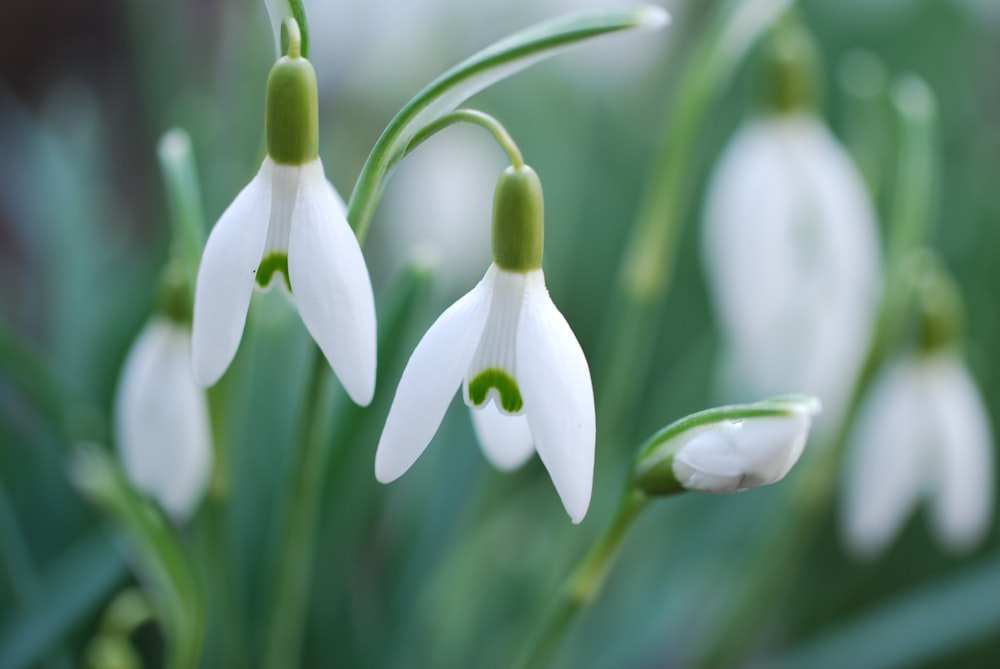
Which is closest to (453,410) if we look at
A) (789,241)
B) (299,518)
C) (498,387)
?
(789,241)

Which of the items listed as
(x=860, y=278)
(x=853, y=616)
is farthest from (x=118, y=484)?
(x=853, y=616)

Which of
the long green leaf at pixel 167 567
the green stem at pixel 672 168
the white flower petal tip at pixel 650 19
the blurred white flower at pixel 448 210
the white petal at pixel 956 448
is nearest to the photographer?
the white flower petal tip at pixel 650 19

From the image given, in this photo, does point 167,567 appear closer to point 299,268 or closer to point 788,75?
point 299,268

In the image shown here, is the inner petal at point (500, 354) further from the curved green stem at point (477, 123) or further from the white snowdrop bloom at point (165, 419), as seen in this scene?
the white snowdrop bloom at point (165, 419)

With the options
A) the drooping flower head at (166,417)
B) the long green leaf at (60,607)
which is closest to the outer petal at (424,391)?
the drooping flower head at (166,417)

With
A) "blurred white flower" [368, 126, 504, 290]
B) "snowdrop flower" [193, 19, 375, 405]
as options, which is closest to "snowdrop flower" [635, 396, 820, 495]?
"snowdrop flower" [193, 19, 375, 405]

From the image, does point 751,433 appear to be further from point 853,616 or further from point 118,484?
point 853,616

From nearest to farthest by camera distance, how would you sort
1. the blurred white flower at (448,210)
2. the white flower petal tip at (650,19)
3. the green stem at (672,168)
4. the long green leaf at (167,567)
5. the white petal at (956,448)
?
1. the white flower petal tip at (650,19)
2. the long green leaf at (167,567)
3. the green stem at (672,168)
4. the white petal at (956,448)
5. the blurred white flower at (448,210)
